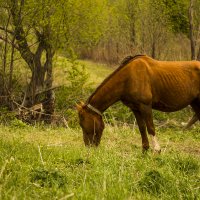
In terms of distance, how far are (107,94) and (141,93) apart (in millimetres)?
658

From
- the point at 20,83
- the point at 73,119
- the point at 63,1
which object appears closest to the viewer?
the point at 73,119

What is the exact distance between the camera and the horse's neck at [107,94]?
28.2ft

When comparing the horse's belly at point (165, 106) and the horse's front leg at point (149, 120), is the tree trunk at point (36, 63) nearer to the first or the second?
the horse's belly at point (165, 106)

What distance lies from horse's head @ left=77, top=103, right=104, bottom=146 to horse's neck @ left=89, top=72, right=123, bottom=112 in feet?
0.59

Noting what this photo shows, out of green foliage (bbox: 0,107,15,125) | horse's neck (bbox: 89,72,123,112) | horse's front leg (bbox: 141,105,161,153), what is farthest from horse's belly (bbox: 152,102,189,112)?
green foliage (bbox: 0,107,15,125)

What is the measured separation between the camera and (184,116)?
1912 cm

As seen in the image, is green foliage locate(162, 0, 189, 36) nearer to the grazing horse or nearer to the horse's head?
the grazing horse

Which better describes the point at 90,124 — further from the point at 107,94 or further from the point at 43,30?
the point at 43,30

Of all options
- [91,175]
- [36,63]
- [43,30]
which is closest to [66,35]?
[43,30]

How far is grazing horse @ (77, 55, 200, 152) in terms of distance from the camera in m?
8.54

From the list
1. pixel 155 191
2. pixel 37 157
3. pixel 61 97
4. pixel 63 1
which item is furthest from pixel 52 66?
pixel 155 191

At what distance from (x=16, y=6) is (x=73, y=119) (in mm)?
4487

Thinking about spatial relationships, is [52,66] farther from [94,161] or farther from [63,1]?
[94,161]

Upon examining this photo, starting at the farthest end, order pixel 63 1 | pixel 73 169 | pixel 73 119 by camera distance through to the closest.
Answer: pixel 63 1 → pixel 73 119 → pixel 73 169
